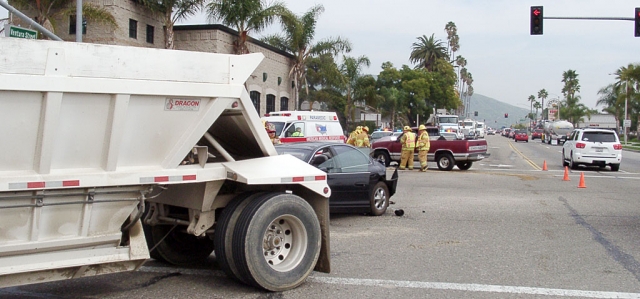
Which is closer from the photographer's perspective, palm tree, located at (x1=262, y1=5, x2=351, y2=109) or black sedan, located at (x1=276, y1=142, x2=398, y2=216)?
black sedan, located at (x1=276, y1=142, x2=398, y2=216)

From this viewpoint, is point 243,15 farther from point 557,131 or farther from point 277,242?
point 557,131

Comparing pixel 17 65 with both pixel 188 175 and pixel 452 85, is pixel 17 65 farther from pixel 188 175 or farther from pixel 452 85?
pixel 452 85

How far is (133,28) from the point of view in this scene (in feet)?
89.3

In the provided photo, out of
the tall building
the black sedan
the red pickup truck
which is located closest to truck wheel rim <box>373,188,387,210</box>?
the black sedan

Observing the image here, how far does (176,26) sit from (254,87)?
18.8 ft

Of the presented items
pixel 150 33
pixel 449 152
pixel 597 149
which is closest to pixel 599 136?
pixel 597 149

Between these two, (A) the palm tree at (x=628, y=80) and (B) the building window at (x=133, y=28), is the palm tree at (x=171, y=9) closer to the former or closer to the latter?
(B) the building window at (x=133, y=28)

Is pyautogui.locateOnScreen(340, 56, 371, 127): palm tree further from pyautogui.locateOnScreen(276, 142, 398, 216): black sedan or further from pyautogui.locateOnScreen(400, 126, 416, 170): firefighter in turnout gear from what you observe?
pyautogui.locateOnScreen(276, 142, 398, 216): black sedan

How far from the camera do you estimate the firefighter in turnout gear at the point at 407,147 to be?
22578mm

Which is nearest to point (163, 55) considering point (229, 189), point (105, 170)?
point (105, 170)

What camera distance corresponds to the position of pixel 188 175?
5895 millimetres

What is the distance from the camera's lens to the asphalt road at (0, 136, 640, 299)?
20.9 ft

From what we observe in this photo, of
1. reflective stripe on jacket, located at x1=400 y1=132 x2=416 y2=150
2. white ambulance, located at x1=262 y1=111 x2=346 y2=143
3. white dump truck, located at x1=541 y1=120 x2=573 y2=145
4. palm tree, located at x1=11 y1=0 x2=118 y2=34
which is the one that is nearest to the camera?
reflective stripe on jacket, located at x1=400 y1=132 x2=416 y2=150

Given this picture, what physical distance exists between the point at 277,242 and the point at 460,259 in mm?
2703
